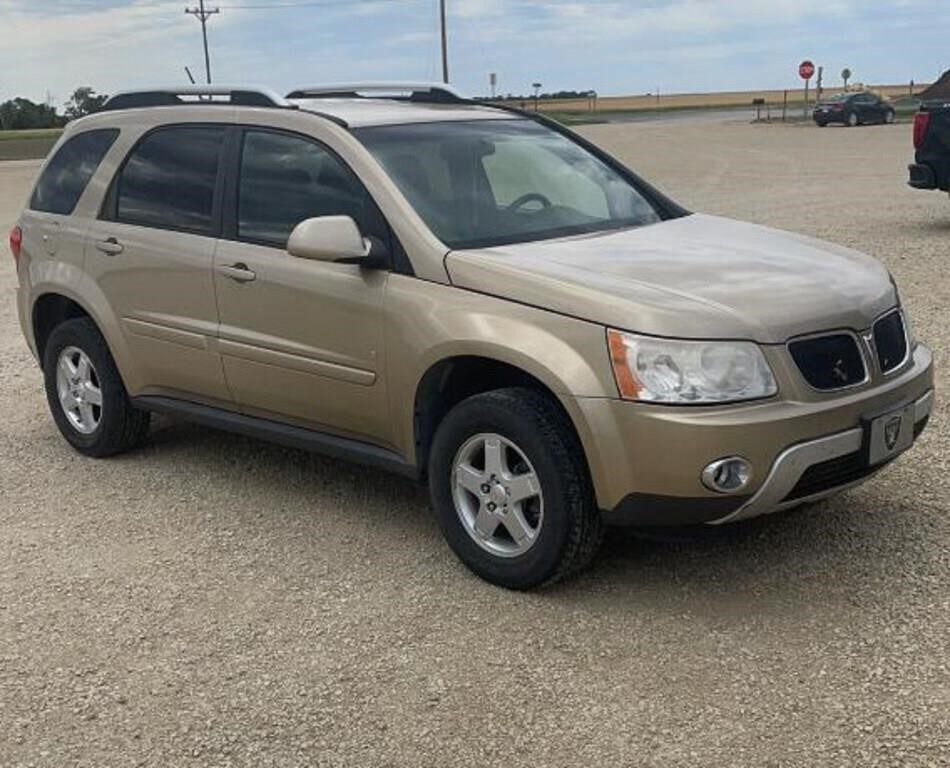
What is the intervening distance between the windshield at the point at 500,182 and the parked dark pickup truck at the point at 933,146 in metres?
8.45

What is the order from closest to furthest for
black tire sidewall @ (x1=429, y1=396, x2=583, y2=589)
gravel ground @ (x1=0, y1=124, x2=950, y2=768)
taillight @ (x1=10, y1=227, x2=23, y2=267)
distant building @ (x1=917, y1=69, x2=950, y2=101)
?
gravel ground @ (x1=0, y1=124, x2=950, y2=768), black tire sidewall @ (x1=429, y1=396, x2=583, y2=589), taillight @ (x1=10, y1=227, x2=23, y2=267), distant building @ (x1=917, y1=69, x2=950, y2=101)

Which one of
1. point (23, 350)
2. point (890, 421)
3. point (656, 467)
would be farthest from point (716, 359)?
point (23, 350)

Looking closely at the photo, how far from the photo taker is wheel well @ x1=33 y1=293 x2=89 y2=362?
6297 mm

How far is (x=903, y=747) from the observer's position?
324 cm

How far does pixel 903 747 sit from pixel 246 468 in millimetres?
3622

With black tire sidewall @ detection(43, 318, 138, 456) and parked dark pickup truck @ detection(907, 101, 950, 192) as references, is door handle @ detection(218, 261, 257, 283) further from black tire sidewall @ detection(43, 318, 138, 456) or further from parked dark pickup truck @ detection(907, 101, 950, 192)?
parked dark pickup truck @ detection(907, 101, 950, 192)

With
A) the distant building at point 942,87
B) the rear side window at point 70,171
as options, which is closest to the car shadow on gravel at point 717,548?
the rear side window at point 70,171

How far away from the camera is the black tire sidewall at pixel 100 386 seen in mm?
5973

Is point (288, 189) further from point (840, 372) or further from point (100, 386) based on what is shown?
point (840, 372)

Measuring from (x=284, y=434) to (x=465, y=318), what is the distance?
4.01 ft

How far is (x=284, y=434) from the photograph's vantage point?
513 cm

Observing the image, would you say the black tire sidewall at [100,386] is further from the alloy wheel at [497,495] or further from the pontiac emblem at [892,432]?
the pontiac emblem at [892,432]

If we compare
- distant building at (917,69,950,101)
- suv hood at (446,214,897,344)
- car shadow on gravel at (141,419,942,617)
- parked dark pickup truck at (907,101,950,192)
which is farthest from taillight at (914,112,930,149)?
suv hood at (446,214,897,344)

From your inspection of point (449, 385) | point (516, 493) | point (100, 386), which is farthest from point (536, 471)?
point (100, 386)
